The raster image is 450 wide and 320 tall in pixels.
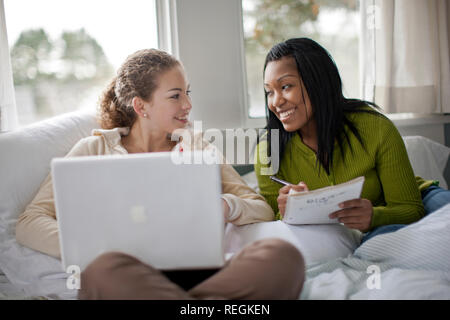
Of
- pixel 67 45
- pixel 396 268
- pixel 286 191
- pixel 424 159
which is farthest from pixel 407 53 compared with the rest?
pixel 67 45

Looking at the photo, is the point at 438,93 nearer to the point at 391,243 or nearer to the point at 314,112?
the point at 314,112

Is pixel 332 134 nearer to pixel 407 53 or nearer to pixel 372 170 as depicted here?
pixel 372 170

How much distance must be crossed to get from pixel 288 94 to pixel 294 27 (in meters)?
0.93

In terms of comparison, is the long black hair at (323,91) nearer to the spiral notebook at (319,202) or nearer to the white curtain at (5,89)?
the spiral notebook at (319,202)

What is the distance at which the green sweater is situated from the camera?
56.8 inches

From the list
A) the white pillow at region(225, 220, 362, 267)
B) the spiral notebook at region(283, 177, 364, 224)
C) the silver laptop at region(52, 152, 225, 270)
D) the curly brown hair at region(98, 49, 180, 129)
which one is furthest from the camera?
the curly brown hair at region(98, 49, 180, 129)

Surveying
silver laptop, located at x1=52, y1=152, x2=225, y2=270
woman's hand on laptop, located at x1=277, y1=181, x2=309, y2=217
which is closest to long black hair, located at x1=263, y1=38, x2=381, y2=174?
woman's hand on laptop, located at x1=277, y1=181, x2=309, y2=217

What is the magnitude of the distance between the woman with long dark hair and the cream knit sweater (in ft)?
0.34

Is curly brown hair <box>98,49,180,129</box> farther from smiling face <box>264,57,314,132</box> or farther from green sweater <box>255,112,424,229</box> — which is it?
green sweater <box>255,112,424,229</box>


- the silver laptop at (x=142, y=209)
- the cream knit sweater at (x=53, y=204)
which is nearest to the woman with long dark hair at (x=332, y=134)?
the cream knit sweater at (x=53, y=204)

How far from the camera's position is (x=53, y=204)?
139cm
